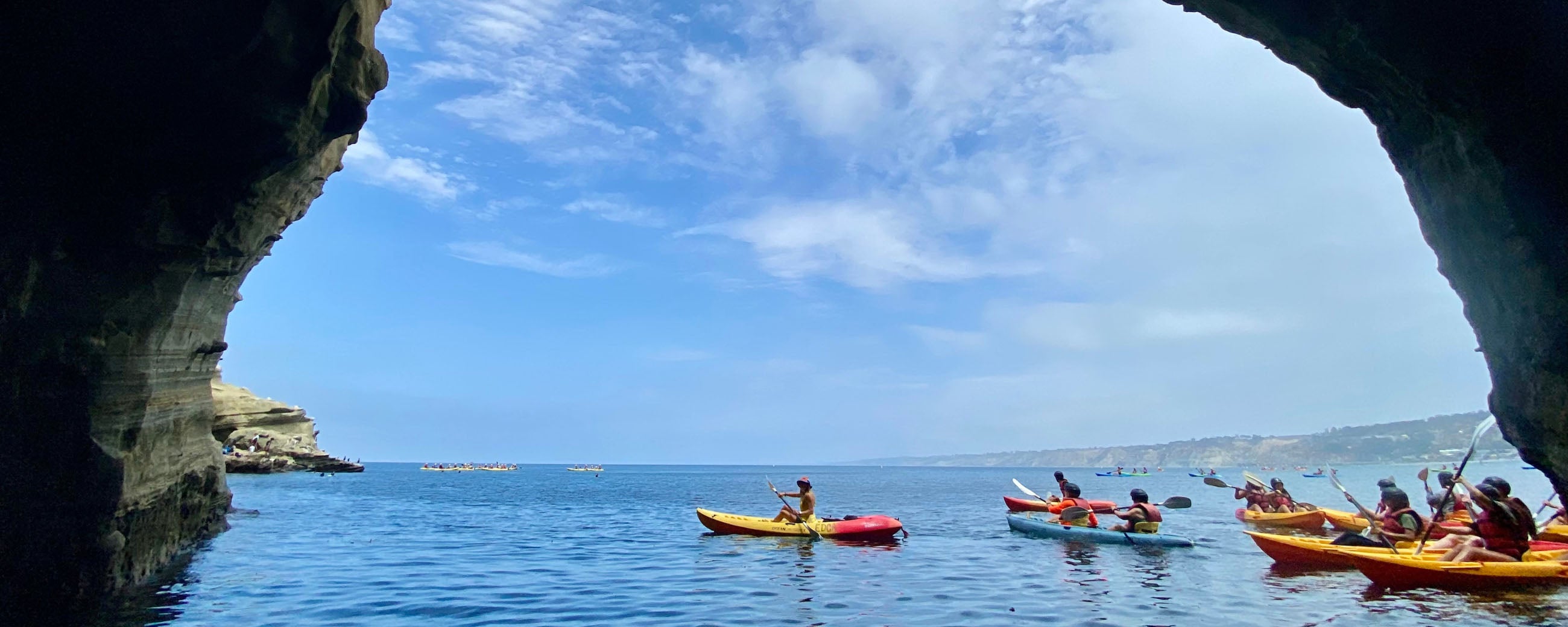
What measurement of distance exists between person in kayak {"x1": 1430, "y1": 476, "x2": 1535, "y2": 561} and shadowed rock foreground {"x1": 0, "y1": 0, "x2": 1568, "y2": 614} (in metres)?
6.09

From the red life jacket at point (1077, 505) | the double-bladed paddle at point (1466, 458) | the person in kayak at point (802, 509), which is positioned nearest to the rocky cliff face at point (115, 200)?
the person in kayak at point (802, 509)

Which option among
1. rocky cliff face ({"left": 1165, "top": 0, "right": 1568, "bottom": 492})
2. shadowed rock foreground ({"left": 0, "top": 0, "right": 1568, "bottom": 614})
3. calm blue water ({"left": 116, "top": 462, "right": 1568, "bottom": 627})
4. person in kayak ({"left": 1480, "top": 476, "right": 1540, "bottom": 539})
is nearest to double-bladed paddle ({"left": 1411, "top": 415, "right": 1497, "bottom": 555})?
person in kayak ({"left": 1480, "top": 476, "right": 1540, "bottom": 539})

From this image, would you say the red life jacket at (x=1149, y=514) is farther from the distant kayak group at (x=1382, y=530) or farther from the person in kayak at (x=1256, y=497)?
the person in kayak at (x=1256, y=497)

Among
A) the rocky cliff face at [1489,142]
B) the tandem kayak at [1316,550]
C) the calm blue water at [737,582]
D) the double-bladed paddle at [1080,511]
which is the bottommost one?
the calm blue water at [737,582]

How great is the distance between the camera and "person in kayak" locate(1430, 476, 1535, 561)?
12570mm

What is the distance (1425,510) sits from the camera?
36375 millimetres

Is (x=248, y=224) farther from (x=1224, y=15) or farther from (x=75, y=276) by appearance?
(x=1224, y=15)

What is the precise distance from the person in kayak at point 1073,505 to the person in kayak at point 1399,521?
21.1ft

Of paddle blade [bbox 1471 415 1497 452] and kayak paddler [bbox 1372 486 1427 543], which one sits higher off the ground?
paddle blade [bbox 1471 415 1497 452]

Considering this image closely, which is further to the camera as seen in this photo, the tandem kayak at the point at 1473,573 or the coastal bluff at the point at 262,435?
the coastal bluff at the point at 262,435

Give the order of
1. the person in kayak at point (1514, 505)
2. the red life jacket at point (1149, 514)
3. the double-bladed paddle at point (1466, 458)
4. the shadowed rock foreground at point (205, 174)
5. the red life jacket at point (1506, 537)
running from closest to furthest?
the shadowed rock foreground at point (205, 174) → the double-bladed paddle at point (1466, 458) → the red life jacket at point (1506, 537) → the person in kayak at point (1514, 505) → the red life jacket at point (1149, 514)

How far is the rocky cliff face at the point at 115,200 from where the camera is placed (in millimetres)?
8047

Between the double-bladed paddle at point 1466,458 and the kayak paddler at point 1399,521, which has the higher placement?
the double-bladed paddle at point 1466,458

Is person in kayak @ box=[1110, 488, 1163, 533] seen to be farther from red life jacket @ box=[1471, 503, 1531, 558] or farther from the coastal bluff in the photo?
the coastal bluff
